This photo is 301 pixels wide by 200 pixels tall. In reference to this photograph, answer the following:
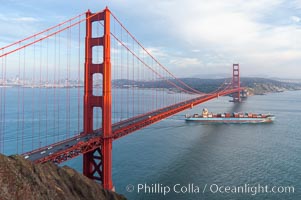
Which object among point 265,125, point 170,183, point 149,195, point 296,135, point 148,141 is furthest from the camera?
point 265,125

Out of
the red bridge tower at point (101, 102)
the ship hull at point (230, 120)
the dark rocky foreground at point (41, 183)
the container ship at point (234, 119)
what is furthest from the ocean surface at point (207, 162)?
the container ship at point (234, 119)

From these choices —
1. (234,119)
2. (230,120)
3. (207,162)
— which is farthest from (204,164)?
(234,119)

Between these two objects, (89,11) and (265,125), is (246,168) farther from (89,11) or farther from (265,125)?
(265,125)

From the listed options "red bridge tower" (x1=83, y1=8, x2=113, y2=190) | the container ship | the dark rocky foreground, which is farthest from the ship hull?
the dark rocky foreground

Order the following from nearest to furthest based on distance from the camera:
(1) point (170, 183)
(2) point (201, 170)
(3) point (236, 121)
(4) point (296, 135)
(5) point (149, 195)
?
(5) point (149, 195) < (1) point (170, 183) < (2) point (201, 170) < (4) point (296, 135) < (3) point (236, 121)

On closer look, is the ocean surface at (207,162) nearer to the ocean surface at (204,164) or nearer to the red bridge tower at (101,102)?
the ocean surface at (204,164)

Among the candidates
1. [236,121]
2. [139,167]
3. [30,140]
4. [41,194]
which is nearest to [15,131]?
[30,140]

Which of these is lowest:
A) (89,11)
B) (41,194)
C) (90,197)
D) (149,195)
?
(149,195)

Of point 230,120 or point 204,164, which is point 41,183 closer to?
point 204,164
